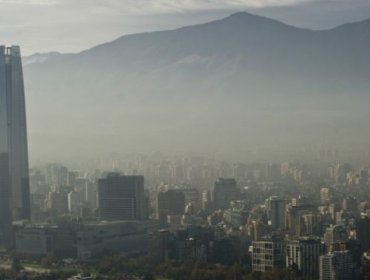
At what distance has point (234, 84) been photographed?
17000 millimetres

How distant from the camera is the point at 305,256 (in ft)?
28.5

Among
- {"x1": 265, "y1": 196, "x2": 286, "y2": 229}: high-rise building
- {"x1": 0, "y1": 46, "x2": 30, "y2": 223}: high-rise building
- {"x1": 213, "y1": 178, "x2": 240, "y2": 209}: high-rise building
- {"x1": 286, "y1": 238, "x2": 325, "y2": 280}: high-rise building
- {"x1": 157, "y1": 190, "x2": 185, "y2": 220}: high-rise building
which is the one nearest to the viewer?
{"x1": 286, "y1": 238, "x2": 325, "y2": 280}: high-rise building

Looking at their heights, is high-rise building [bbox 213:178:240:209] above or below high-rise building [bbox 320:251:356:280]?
above

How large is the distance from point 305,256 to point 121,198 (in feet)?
17.1

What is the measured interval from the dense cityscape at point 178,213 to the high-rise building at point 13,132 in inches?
0.8

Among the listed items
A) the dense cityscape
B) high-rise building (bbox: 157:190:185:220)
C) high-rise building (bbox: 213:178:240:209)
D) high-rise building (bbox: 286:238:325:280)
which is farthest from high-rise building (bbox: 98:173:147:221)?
high-rise building (bbox: 286:238:325:280)

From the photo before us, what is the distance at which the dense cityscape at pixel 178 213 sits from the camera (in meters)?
9.07

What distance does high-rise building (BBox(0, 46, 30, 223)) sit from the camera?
1403 cm

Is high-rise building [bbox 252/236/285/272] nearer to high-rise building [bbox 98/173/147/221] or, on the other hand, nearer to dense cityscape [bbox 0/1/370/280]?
dense cityscape [bbox 0/1/370/280]

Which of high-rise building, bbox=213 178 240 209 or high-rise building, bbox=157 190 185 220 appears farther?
high-rise building, bbox=213 178 240 209

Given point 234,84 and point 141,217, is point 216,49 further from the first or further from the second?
point 141,217

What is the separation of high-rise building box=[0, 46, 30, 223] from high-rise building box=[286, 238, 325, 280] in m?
6.10

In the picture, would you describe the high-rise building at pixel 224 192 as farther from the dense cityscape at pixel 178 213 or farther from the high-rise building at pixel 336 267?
the high-rise building at pixel 336 267

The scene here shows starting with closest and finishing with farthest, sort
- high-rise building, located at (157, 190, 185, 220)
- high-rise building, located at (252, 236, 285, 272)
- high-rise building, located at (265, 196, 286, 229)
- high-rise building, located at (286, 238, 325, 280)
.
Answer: high-rise building, located at (286, 238, 325, 280)
high-rise building, located at (252, 236, 285, 272)
high-rise building, located at (265, 196, 286, 229)
high-rise building, located at (157, 190, 185, 220)
